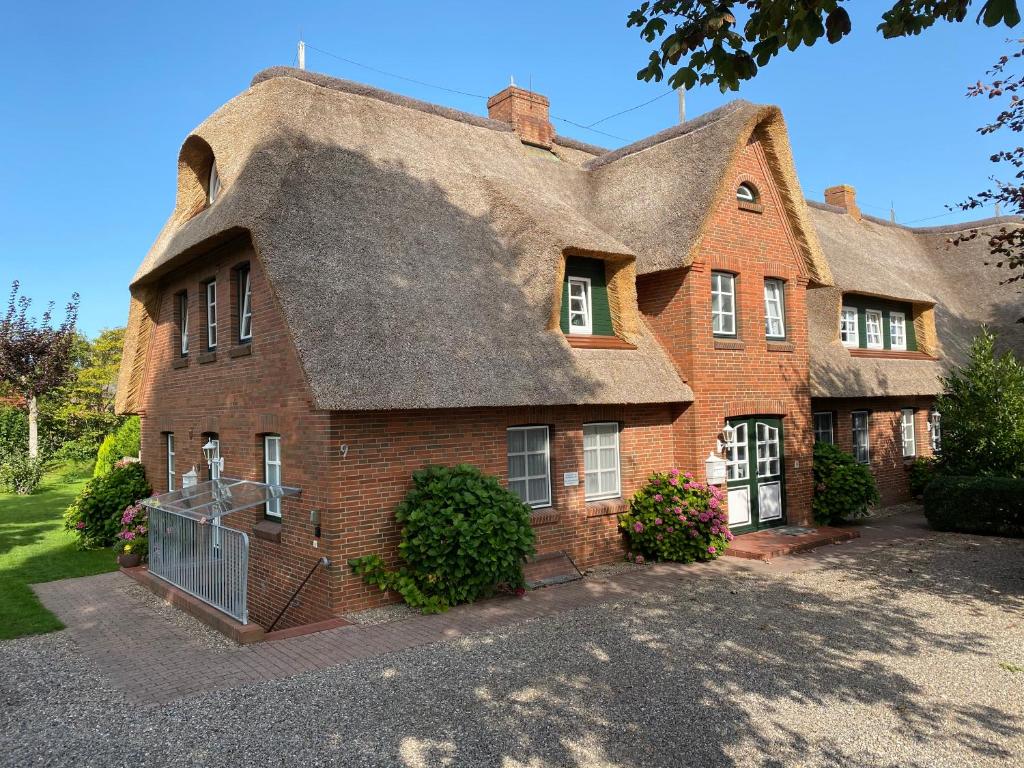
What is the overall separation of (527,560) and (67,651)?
5.88m

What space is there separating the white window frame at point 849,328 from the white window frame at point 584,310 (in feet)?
28.6

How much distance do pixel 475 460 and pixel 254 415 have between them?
348 cm

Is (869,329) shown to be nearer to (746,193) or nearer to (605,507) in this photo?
(746,193)

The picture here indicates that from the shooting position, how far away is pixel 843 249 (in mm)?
18766

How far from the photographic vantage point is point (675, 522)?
37.9 feet

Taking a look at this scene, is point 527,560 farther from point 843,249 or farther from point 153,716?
point 843,249

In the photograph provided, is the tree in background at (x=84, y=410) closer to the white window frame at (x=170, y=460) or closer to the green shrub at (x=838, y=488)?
the white window frame at (x=170, y=460)

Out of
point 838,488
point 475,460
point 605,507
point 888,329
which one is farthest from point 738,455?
point 888,329

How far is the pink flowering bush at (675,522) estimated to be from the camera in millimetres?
11547

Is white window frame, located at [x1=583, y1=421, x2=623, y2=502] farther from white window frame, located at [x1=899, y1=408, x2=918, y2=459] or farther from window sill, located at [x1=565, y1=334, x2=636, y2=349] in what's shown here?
white window frame, located at [x1=899, y1=408, x2=918, y2=459]

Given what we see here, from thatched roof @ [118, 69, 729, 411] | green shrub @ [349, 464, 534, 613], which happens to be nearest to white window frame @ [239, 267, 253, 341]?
thatched roof @ [118, 69, 729, 411]

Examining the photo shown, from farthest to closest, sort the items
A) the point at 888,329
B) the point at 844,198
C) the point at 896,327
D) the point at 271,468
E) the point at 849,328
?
1. the point at 844,198
2. the point at 896,327
3. the point at 888,329
4. the point at 849,328
5. the point at 271,468

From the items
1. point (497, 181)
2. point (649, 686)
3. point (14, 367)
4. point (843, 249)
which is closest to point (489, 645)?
point (649, 686)

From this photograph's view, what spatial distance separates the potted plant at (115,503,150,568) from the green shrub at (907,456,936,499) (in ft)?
58.8
